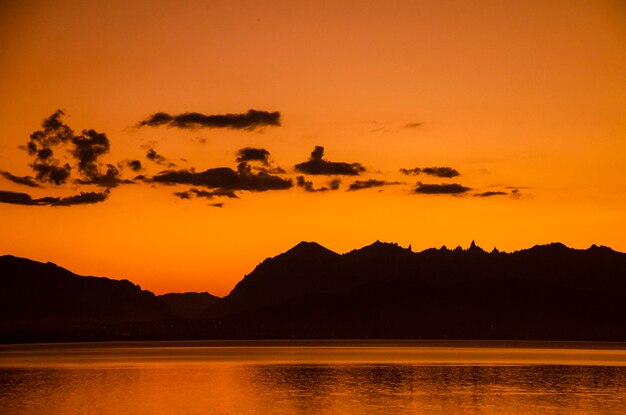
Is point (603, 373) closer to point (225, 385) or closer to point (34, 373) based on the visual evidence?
point (225, 385)

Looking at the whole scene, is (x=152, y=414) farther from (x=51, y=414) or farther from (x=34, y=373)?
(x=34, y=373)

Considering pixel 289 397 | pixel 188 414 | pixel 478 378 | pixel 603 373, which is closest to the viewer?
pixel 188 414

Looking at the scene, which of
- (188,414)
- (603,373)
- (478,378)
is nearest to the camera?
(188,414)

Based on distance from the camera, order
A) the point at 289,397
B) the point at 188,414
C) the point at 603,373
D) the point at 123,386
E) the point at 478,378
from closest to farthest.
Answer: the point at 188,414, the point at 289,397, the point at 123,386, the point at 478,378, the point at 603,373

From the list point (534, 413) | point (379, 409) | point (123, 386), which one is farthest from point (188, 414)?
point (123, 386)

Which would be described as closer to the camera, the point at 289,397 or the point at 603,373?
the point at 289,397

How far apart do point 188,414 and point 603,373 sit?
79038mm

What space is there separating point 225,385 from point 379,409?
34.7 meters

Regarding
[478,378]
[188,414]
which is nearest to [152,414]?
[188,414]

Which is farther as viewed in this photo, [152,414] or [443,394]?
[443,394]

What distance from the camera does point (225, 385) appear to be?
10381 centimetres

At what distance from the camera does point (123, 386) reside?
331 ft

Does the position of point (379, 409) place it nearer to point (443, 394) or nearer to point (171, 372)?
point (443, 394)

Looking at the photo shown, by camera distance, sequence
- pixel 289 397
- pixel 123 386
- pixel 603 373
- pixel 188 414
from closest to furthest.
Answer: pixel 188 414 → pixel 289 397 → pixel 123 386 → pixel 603 373
